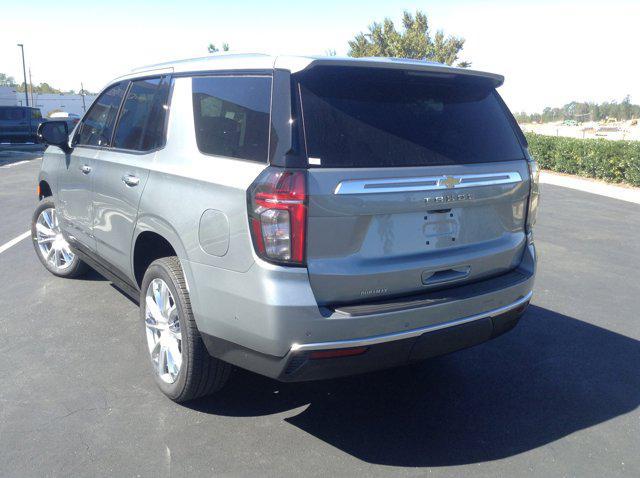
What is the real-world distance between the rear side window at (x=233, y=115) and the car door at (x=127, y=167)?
0.42m

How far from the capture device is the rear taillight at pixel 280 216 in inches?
109

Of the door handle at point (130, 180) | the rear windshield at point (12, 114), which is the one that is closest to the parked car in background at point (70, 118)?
the rear windshield at point (12, 114)

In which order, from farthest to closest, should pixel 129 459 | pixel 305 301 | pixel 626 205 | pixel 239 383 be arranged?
pixel 626 205
pixel 239 383
pixel 129 459
pixel 305 301

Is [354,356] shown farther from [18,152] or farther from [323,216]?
[18,152]

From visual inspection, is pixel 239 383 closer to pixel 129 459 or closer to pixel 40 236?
pixel 129 459

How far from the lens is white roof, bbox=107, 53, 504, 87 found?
9.64ft

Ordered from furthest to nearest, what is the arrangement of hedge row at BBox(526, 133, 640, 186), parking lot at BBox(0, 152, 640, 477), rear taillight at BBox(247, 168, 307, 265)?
hedge row at BBox(526, 133, 640, 186)
parking lot at BBox(0, 152, 640, 477)
rear taillight at BBox(247, 168, 307, 265)

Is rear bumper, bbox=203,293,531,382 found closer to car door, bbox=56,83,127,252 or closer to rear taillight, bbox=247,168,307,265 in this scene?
rear taillight, bbox=247,168,307,265

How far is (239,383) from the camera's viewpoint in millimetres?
4008

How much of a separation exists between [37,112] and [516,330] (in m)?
26.6

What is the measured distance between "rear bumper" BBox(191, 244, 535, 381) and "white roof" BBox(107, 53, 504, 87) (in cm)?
101

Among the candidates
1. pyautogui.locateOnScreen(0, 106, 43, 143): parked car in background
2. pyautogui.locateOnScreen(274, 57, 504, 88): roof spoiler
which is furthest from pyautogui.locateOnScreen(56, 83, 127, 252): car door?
pyautogui.locateOnScreen(0, 106, 43, 143): parked car in background

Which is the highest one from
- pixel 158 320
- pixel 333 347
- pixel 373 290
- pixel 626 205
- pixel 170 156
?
pixel 170 156

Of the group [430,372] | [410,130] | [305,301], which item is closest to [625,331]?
[430,372]
